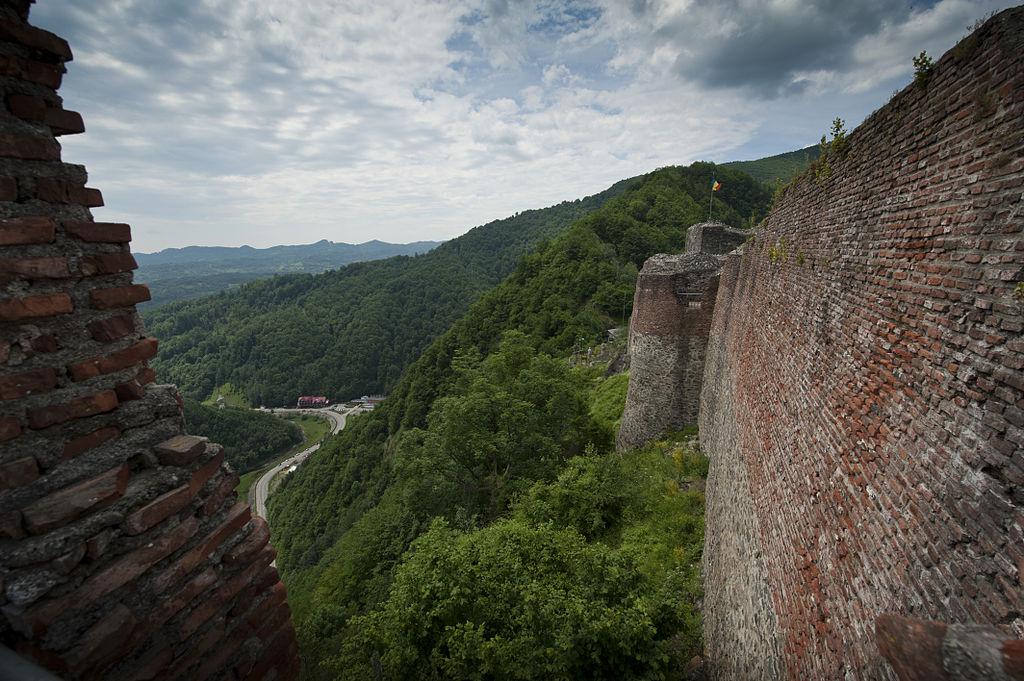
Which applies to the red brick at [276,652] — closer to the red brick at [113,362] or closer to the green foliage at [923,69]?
the red brick at [113,362]

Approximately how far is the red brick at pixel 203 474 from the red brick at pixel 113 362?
0.66m

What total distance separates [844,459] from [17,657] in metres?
4.15

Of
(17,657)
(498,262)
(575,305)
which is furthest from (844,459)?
(498,262)

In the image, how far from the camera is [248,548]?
2469 millimetres

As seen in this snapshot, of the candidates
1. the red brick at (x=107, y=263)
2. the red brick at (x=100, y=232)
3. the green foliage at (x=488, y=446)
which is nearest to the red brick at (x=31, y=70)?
the red brick at (x=100, y=232)

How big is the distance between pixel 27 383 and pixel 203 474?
0.85m

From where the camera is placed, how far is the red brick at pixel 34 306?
5.57 ft

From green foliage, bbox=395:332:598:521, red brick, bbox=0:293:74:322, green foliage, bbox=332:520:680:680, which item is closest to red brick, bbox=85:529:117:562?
red brick, bbox=0:293:74:322

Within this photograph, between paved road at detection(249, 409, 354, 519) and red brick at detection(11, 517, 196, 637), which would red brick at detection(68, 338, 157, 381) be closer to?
red brick at detection(11, 517, 196, 637)

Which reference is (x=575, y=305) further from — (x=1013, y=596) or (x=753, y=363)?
(x=1013, y=596)

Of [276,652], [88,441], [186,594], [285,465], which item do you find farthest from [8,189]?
[285,465]

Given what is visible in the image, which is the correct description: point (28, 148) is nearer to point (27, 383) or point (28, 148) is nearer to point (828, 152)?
point (27, 383)

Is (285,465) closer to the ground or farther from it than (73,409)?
closer to the ground

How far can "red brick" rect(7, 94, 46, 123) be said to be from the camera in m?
1.81
